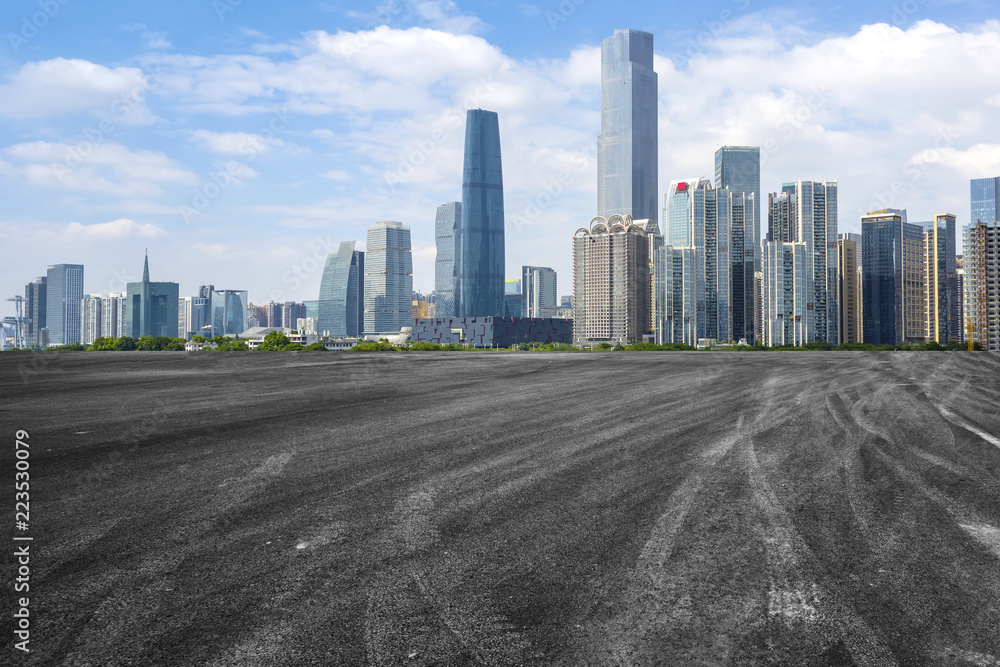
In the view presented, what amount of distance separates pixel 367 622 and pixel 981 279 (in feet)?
580

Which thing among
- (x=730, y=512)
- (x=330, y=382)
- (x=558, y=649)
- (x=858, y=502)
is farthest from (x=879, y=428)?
(x=330, y=382)

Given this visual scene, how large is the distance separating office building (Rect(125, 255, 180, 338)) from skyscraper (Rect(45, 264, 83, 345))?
9.62 metres

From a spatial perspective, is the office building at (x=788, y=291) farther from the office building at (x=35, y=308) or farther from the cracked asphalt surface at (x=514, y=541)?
the cracked asphalt surface at (x=514, y=541)

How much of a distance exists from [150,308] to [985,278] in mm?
189641

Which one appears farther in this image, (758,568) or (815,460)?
(815,460)

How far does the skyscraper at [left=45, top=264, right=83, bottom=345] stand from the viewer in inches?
4968

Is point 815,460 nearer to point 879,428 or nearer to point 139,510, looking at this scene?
point 879,428

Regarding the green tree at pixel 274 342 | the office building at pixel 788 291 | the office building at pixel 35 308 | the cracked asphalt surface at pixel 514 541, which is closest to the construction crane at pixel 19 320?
the office building at pixel 35 308

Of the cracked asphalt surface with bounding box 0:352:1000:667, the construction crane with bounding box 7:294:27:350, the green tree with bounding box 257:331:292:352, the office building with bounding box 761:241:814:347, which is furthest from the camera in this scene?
the office building with bounding box 761:241:814:347

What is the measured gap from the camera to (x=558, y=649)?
3.79 metres

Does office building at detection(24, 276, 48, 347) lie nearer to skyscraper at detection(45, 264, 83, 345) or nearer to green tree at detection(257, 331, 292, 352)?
skyscraper at detection(45, 264, 83, 345)

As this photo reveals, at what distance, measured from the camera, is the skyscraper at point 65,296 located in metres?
126

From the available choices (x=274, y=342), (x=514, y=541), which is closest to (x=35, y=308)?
(x=274, y=342)

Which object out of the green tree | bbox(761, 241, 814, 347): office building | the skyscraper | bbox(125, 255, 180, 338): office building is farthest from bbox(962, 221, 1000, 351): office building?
the skyscraper
